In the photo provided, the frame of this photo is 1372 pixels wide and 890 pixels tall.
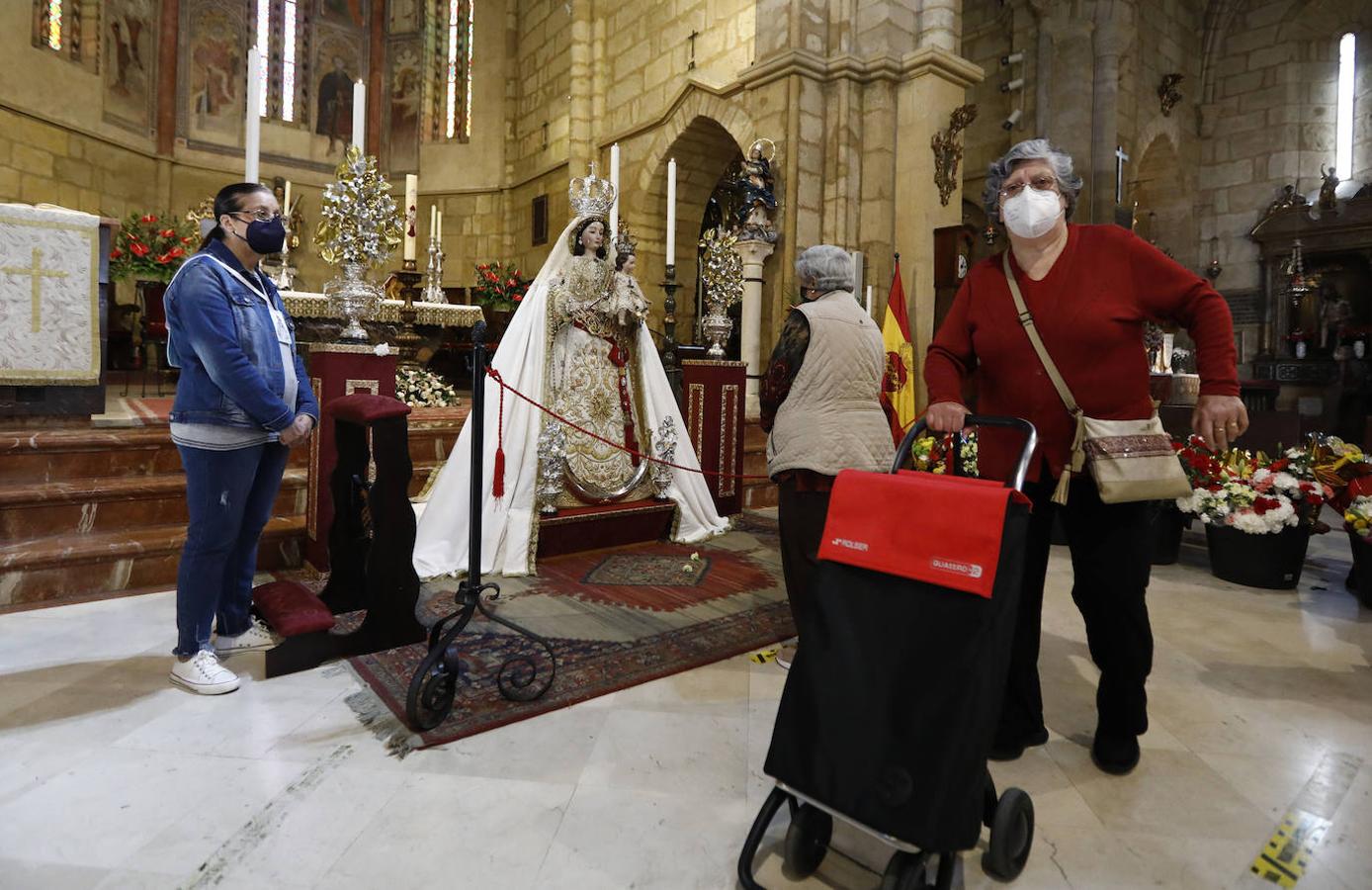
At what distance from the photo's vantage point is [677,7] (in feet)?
29.9

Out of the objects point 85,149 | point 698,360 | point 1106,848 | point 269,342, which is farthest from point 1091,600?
point 85,149

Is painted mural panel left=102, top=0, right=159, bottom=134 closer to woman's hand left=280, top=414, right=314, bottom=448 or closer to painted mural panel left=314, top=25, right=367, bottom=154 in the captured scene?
painted mural panel left=314, top=25, right=367, bottom=154

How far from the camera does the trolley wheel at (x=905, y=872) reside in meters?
1.30

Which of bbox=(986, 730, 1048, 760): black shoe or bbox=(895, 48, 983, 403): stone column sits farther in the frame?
bbox=(895, 48, 983, 403): stone column

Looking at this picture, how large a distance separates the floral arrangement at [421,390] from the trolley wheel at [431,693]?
4451 mm

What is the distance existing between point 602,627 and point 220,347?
178 cm

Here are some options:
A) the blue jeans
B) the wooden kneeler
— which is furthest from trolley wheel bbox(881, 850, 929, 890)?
the blue jeans

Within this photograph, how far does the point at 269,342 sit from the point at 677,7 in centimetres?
841

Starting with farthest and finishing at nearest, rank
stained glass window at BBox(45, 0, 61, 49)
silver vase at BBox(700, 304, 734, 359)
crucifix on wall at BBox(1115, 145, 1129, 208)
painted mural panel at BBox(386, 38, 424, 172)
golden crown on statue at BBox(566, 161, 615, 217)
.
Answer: painted mural panel at BBox(386, 38, 424, 172)
stained glass window at BBox(45, 0, 61, 49)
crucifix on wall at BBox(1115, 145, 1129, 208)
silver vase at BBox(700, 304, 734, 359)
golden crown on statue at BBox(566, 161, 615, 217)

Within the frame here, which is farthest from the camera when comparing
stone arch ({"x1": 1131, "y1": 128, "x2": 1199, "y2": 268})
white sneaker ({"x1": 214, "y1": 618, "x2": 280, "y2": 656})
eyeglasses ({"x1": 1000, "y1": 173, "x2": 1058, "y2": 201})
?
stone arch ({"x1": 1131, "y1": 128, "x2": 1199, "y2": 268})

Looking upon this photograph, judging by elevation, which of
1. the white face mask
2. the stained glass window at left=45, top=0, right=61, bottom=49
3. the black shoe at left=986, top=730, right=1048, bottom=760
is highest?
the stained glass window at left=45, top=0, right=61, bottom=49

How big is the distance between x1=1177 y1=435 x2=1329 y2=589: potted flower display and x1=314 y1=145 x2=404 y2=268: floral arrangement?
5.00 m

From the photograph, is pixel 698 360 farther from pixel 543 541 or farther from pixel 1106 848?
pixel 1106 848

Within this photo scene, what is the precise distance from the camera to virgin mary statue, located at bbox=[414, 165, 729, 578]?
3986 mm
